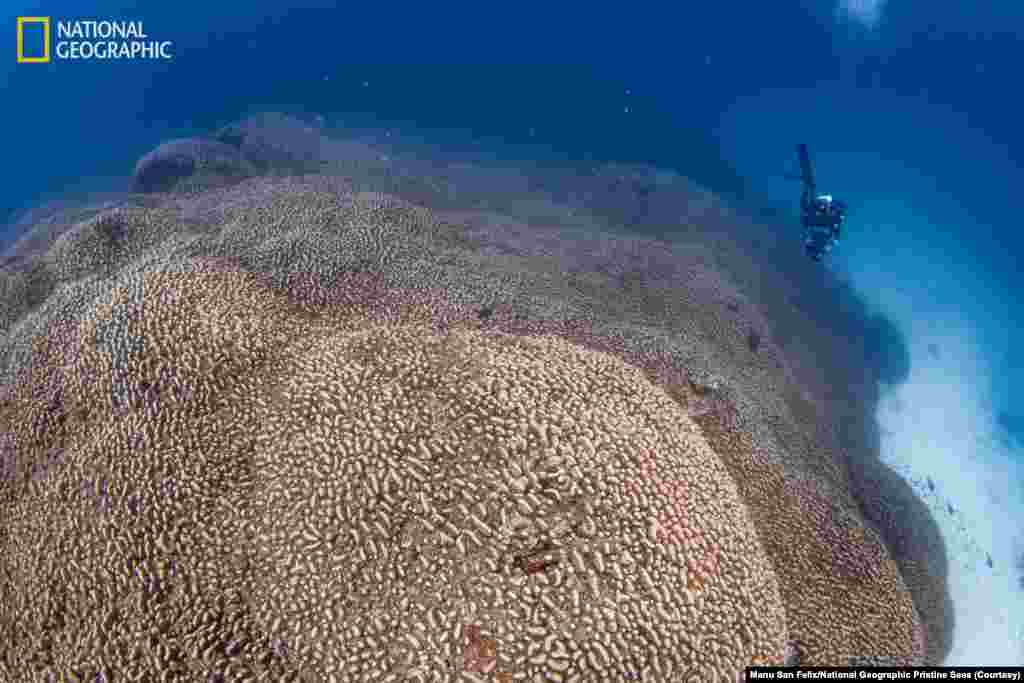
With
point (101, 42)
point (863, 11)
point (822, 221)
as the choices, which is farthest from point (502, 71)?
point (101, 42)

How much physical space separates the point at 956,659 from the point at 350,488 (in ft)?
50.1

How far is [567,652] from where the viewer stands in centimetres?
307

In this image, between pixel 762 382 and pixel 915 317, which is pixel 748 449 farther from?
pixel 915 317

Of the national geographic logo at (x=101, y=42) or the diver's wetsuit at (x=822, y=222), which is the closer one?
the diver's wetsuit at (x=822, y=222)

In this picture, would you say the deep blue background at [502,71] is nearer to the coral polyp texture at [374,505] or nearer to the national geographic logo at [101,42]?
the national geographic logo at [101,42]

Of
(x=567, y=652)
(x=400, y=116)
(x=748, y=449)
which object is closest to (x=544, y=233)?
(x=748, y=449)

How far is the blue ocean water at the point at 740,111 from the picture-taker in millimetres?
21875

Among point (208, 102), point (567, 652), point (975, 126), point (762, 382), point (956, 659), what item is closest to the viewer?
point (567, 652)

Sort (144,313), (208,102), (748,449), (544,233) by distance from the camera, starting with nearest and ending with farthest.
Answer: (144,313) → (748,449) → (544,233) → (208,102)
